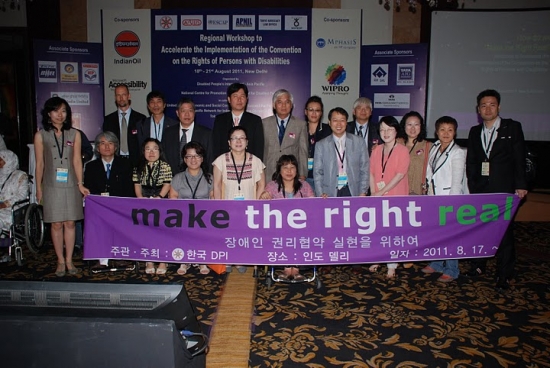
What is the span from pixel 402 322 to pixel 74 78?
6192 millimetres

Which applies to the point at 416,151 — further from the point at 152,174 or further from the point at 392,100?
the point at 392,100

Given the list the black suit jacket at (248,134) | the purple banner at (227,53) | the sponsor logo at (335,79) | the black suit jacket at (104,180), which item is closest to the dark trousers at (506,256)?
the black suit jacket at (248,134)

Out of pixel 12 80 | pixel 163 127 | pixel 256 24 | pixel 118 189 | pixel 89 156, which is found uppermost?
Result: pixel 256 24

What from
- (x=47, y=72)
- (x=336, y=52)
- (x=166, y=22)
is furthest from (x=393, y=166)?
(x=47, y=72)

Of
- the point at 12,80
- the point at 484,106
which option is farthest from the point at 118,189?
the point at 12,80

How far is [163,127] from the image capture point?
4738mm

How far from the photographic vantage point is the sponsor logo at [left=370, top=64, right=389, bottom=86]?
23.1ft

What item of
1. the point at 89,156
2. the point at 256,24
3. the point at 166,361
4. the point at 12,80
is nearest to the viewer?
the point at 166,361

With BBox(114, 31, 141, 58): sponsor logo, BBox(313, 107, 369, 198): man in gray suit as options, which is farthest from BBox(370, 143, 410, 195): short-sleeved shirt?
BBox(114, 31, 141, 58): sponsor logo

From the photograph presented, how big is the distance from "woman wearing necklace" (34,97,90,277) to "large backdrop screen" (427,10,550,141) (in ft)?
18.4

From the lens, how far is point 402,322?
3193 millimetres

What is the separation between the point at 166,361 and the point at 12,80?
349 inches

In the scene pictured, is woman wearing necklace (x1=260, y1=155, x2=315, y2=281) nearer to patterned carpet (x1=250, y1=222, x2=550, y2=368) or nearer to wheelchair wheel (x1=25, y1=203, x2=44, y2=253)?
patterned carpet (x1=250, y1=222, x2=550, y2=368)

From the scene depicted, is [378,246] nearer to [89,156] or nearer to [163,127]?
[163,127]
